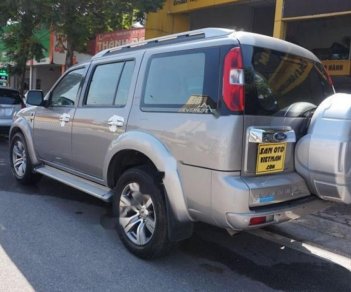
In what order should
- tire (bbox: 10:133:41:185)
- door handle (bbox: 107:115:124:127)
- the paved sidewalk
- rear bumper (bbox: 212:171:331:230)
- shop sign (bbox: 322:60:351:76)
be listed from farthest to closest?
shop sign (bbox: 322:60:351:76) → tire (bbox: 10:133:41:185) → the paved sidewalk → door handle (bbox: 107:115:124:127) → rear bumper (bbox: 212:171:331:230)

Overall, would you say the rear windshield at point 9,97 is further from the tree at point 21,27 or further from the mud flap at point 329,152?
the mud flap at point 329,152

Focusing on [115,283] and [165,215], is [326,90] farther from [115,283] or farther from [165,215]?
[115,283]

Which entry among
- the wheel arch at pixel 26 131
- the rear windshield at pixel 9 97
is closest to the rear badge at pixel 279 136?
the wheel arch at pixel 26 131

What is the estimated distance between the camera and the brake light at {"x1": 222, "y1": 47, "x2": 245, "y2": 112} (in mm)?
3631

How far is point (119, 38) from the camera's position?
1530 centimetres

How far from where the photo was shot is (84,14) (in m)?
13.5

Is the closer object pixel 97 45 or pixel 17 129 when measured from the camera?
pixel 17 129

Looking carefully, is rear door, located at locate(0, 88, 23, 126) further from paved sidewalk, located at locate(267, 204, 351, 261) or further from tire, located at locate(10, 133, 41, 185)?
paved sidewalk, located at locate(267, 204, 351, 261)

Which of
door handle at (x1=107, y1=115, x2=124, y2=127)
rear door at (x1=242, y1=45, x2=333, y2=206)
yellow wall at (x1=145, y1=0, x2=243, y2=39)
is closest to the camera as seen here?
rear door at (x1=242, y1=45, x2=333, y2=206)

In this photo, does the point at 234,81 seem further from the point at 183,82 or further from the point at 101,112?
the point at 101,112

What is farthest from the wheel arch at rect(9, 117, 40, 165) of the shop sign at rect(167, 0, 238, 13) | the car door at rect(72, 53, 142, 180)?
the shop sign at rect(167, 0, 238, 13)

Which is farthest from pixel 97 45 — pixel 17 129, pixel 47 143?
pixel 47 143

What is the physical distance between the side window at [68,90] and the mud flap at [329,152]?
2997mm

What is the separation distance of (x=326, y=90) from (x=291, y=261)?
1.75m
